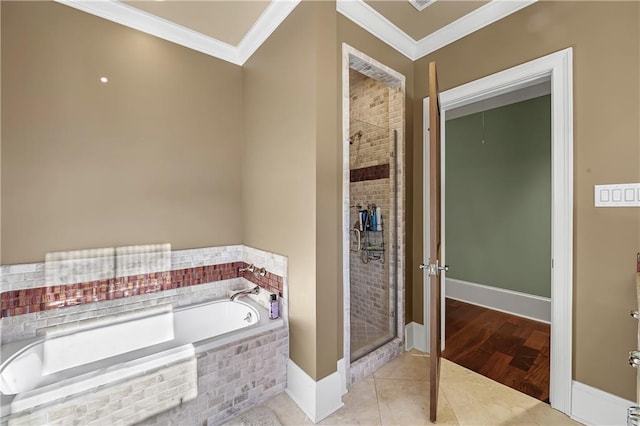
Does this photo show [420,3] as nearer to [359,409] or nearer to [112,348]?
[359,409]

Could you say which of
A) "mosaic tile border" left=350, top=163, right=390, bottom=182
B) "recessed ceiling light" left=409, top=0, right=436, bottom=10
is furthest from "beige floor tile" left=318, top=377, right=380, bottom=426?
"recessed ceiling light" left=409, top=0, right=436, bottom=10

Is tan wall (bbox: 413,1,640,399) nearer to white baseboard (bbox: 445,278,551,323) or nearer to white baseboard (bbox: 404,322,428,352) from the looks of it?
white baseboard (bbox: 404,322,428,352)

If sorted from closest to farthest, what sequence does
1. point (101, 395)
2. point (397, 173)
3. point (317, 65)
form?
point (101, 395) < point (317, 65) < point (397, 173)

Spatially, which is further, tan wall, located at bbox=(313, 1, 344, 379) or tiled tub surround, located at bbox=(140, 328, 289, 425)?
A: tan wall, located at bbox=(313, 1, 344, 379)

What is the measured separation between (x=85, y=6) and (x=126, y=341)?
2475 millimetres

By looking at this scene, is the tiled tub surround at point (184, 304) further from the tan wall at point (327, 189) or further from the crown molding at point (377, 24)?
the crown molding at point (377, 24)

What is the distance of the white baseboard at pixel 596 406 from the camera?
1.50 m

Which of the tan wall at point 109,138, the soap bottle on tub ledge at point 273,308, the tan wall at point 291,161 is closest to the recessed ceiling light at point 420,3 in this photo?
the tan wall at point 291,161

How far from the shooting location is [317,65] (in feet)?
5.57

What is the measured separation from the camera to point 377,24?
6.85 feet

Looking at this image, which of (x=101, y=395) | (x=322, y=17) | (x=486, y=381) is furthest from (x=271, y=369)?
(x=322, y=17)

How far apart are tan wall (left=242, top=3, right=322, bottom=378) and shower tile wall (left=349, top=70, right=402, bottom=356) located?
75 cm

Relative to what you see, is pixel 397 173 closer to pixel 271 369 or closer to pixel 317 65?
pixel 317 65

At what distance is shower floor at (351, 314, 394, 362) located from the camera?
2233 millimetres
